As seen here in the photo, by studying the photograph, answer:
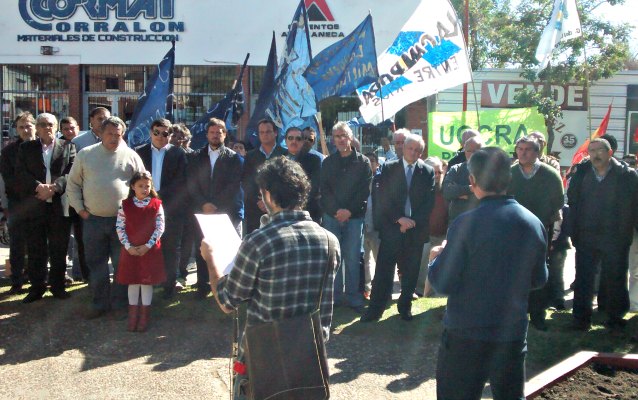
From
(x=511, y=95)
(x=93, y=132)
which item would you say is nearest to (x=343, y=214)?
(x=93, y=132)

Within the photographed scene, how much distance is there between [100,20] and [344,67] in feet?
32.6

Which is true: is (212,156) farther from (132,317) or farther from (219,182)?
(132,317)

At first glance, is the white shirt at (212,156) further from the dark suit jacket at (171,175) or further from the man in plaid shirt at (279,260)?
the man in plaid shirt at (279,260)

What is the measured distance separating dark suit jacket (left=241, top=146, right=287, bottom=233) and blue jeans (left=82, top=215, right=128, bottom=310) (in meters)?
1.43

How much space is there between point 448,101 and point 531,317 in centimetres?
1343

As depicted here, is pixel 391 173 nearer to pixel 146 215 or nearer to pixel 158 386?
pixel 146 215

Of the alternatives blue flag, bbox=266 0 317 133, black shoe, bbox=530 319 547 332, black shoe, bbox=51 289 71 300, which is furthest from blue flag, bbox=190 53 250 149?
black shoe, bbox=530 319 547 332

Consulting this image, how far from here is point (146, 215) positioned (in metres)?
6.46

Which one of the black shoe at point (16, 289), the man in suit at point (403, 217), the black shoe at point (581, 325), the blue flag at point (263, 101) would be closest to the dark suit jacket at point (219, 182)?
the blue flag at point (263, 101)

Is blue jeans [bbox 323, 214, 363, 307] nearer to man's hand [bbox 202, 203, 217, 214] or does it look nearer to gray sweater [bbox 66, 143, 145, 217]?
man's hand [bbox 202, 203, 217, 214]

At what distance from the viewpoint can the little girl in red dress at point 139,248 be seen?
6.38 metres

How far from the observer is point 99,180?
6.65m

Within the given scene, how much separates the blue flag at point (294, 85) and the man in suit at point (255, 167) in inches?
27.5

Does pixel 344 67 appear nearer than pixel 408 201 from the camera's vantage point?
No
